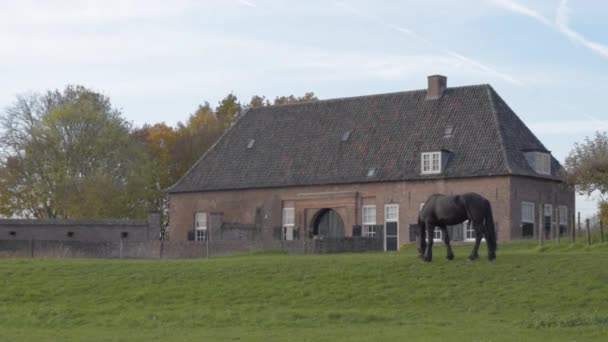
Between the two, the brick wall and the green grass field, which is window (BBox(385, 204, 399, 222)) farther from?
the green grass field

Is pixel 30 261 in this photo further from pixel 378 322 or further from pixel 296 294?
pixel 378 322

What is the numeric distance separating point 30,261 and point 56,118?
39027 mm

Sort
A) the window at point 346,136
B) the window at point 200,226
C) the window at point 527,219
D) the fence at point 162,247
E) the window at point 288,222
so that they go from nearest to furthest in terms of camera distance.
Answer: the fence at point 162,247
the window at point 527,219
the window at point 288,222
the window at point 346,136
the window at point 200,226

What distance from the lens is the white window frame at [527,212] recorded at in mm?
54469

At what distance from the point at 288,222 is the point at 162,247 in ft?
24.6

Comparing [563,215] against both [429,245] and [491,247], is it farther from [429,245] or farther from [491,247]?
[429,245]

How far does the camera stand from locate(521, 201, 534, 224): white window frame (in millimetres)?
54469

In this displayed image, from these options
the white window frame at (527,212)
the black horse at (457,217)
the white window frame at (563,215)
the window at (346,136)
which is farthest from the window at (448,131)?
the black horse at (457,217)

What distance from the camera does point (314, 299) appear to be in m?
31.0

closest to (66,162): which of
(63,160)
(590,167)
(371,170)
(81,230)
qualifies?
(63,160)

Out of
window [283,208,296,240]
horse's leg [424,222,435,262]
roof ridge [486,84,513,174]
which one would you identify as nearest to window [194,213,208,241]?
window [283,208,296,240]

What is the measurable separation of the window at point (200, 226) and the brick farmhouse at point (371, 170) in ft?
0.20

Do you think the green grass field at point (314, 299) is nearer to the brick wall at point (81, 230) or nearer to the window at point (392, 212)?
the window at point (392, 212)

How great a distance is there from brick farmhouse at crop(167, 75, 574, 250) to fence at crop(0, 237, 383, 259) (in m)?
3.65
